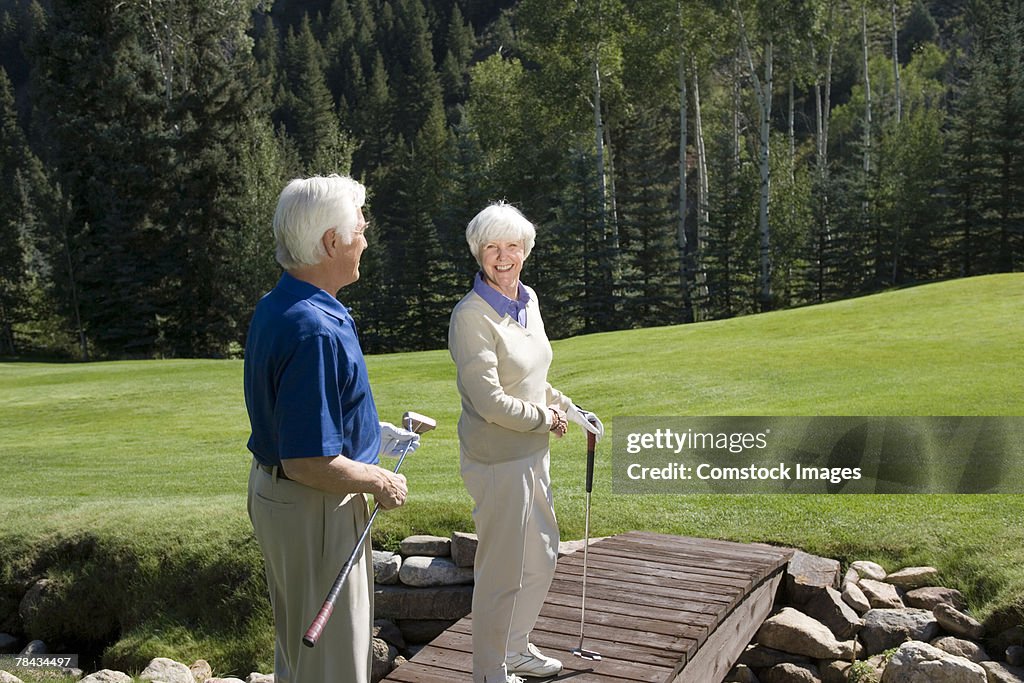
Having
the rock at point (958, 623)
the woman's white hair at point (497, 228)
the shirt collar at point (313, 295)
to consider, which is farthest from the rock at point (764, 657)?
the shirt collar at point (313, 295)

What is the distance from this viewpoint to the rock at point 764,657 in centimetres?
640

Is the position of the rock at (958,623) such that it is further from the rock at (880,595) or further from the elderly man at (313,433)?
the elderly man at (313,433)

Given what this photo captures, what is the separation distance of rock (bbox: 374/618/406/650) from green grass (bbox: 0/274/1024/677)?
0.76 metres

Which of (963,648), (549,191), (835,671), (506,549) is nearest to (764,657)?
(835,671)

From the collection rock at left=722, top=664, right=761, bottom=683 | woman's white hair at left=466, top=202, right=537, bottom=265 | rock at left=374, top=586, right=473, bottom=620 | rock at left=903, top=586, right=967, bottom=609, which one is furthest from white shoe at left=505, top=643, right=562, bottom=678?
rock at left=903, top=586, right=967, bottom=609

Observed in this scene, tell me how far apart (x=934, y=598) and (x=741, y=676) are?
1.48 metres

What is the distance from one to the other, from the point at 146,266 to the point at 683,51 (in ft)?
69.5

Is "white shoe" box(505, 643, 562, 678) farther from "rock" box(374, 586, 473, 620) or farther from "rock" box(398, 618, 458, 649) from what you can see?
"rock" box(398, 618, 458, 649)

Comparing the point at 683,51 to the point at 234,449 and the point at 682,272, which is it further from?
the point at 234,449

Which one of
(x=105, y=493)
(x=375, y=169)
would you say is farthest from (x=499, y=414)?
(x=375, y=169)

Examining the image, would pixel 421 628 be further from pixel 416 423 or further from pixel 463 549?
pixel 416 423

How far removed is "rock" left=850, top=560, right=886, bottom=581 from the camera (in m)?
7.07

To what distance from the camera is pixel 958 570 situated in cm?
696

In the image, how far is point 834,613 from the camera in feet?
21.6
